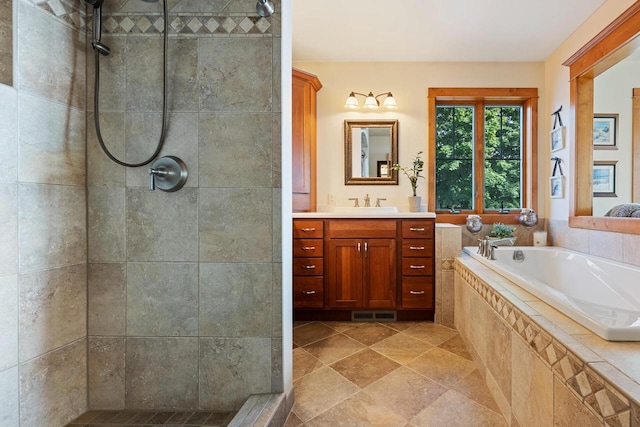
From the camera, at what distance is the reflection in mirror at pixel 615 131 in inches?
112

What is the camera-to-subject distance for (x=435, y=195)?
10.5 feet

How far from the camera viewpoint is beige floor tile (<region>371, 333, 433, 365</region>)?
196 cm

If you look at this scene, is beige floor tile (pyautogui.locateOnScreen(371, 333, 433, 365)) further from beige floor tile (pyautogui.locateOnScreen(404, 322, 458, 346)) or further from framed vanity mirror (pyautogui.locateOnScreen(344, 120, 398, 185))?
framed vanity mirror (pyautogui.locateOnScreen(344, 120, 398, 185))

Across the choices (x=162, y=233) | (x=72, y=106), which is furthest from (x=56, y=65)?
(x=162, y=233)

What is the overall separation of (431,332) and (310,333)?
→ 37.5 inches

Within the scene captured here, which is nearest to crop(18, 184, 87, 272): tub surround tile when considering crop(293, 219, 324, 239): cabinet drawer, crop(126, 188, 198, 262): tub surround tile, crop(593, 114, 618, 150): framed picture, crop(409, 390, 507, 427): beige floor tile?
crop(126, 188, 198, 262): tub surround tile

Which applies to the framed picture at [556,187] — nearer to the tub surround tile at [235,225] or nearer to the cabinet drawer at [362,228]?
the cabinet drawer at [362,228]

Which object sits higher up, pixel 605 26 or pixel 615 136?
pixel 605 26

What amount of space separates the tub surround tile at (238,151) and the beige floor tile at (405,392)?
1239 mm

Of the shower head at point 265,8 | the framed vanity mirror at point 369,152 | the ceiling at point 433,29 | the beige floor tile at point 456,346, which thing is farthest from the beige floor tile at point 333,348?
the ceiling at point 433,29

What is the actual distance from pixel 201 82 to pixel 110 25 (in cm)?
47

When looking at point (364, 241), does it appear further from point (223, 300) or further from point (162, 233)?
point (162, 233)

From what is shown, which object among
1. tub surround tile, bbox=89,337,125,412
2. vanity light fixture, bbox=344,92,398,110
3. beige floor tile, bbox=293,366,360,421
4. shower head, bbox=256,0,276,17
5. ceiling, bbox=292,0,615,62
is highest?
ceiling, bbox=292,0,615,62

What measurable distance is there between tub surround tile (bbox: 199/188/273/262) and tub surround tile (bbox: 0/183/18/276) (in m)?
0.60
